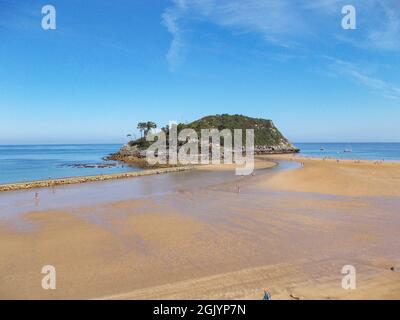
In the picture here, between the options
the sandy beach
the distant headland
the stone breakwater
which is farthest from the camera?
the distant headland

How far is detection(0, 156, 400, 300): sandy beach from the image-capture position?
36.2 ft

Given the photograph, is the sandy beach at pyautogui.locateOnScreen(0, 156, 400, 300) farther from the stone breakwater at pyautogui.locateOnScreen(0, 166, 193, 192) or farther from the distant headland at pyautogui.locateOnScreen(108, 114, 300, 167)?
the distant headland at pyautogui.locateOnScreen(108, 114, 300, 167)

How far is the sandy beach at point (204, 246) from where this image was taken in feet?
36.2

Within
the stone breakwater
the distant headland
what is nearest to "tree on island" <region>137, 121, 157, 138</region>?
the distant headland

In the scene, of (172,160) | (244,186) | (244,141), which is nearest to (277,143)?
(244,141)

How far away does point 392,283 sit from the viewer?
422 inches

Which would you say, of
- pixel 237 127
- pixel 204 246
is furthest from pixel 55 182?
pixel 237 127

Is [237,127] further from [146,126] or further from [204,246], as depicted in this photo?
[204,246]

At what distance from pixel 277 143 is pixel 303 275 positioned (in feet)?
397

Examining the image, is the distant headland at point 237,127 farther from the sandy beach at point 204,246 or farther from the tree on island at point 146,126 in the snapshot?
the sandy beach at point 204,246

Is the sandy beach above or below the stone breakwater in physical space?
below

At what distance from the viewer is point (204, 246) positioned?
614 inches

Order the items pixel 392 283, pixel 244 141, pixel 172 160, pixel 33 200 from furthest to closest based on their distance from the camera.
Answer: pixel 244 141
pixel 172 160
pixel 33 200
pixel 392 283
